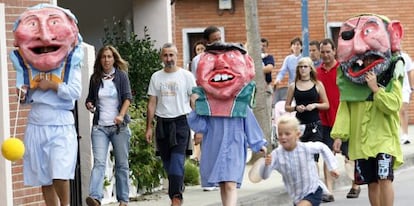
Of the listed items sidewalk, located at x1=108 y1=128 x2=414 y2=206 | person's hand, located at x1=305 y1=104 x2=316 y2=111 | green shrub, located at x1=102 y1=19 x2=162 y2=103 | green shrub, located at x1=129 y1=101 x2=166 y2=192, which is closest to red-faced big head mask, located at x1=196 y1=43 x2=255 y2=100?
→ sidewalk, located at x1=108 y1=128 x2=414 y2=206

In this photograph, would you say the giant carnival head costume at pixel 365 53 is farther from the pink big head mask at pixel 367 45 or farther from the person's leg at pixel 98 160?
the person's leg at pixel 98 160

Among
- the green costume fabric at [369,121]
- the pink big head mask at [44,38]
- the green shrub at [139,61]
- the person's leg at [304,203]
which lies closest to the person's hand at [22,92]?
the pink big head mask at [44,38]

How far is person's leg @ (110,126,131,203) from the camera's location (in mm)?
12977

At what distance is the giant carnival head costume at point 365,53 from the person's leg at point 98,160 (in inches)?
118

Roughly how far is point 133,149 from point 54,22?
14.1 ft

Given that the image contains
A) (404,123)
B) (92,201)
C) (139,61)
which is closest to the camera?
(92,201)

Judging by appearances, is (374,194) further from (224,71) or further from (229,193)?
(224,71)

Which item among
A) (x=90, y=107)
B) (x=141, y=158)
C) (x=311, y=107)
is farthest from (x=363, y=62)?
(x=141, y=158)

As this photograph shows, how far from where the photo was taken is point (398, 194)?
603 inches

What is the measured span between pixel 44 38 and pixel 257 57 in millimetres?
8737

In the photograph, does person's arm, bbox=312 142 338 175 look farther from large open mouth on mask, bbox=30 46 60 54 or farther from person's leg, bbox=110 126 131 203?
person's leg, bbox=110 126 131 203

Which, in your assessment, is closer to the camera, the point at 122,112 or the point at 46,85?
the point at 46,85

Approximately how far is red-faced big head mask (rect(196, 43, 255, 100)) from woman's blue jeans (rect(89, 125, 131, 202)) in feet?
4.65

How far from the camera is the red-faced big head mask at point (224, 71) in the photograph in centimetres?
1180
